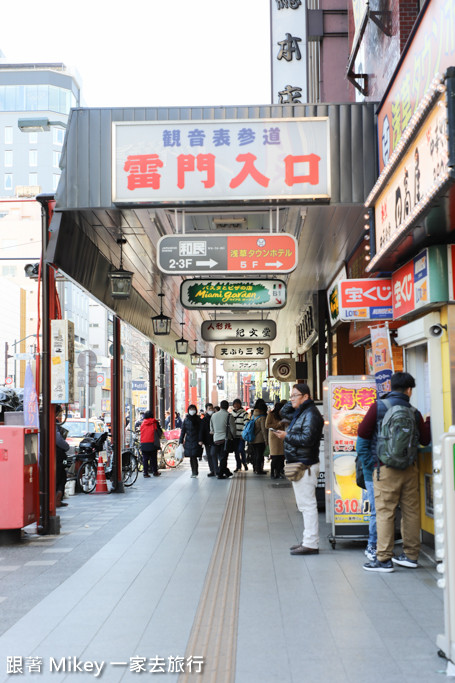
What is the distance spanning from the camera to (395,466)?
648 centimetres

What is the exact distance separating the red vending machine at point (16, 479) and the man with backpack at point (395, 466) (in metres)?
4.35

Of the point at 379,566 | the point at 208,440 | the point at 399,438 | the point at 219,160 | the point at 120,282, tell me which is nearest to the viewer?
the point at 399,438

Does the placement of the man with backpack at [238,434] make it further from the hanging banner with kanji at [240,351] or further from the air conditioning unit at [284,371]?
the air conditioning unit at [284,371]

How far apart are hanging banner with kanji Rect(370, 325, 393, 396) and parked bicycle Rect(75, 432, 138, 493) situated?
8.16 meters

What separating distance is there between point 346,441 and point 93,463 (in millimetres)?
8179

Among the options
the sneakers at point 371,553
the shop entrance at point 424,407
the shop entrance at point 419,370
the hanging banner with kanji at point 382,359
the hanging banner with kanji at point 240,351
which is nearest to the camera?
the sneakers at point 371,553

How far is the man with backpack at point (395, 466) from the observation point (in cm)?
648

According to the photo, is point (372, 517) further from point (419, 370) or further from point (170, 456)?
point (170, 456)

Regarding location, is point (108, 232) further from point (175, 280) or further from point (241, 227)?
point (175, 280)

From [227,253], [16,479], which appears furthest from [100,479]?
[227,253]

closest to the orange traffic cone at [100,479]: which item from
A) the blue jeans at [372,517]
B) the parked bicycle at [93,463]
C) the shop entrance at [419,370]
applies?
the parked bicycle at [93,463]

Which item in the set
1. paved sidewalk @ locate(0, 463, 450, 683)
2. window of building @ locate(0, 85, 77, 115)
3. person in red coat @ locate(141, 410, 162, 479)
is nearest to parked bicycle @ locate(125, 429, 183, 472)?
person in red coat @ locate(141, 410, 162, 479)

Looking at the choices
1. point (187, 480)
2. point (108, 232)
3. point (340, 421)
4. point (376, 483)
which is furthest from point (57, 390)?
point (187, 480)

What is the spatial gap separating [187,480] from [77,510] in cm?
514
